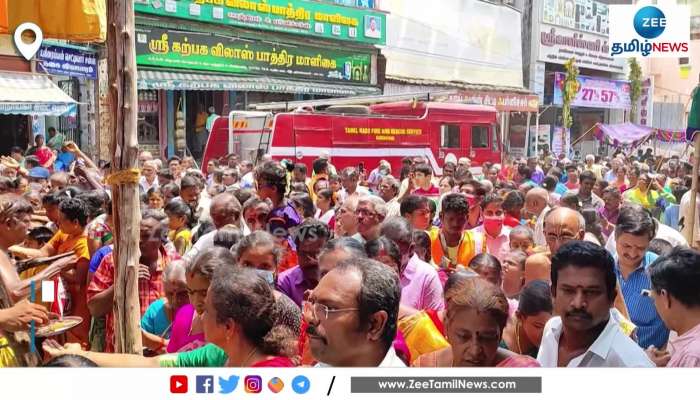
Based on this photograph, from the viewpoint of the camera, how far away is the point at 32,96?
357 cm

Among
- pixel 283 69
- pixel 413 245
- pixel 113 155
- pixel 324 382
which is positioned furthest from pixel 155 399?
pixel 283 69

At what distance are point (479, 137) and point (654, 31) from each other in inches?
336

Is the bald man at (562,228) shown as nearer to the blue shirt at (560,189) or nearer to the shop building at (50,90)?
the shop building at (50,90)

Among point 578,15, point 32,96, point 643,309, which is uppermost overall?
point 578,15

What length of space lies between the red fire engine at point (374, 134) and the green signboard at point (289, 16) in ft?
13.0

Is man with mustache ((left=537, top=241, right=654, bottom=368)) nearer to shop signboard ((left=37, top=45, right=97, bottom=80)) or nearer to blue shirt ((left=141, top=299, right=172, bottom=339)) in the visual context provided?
blue shirt ((left=141, top=299, right=172, bottom=339))

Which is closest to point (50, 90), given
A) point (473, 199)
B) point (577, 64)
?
point (577, 64)

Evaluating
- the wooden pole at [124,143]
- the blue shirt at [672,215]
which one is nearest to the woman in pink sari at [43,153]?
the wooden pole at [124,143]

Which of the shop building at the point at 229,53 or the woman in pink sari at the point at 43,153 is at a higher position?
the shop building at the point at 229,53

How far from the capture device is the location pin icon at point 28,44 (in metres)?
3.26

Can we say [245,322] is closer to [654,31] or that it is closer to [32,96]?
[32,96]

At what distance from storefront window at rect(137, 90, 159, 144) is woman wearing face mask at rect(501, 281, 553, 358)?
1.88m

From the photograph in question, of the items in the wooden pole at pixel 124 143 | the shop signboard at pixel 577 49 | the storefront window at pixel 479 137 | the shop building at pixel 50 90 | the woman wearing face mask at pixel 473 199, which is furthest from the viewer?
the storefront window at pixel 479 137

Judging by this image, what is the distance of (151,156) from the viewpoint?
5508 millimetres
